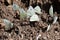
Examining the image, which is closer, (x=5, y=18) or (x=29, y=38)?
(x=29, y=38)

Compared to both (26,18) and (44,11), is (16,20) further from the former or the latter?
(44,11)

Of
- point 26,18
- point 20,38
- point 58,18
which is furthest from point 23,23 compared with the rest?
point 58,18

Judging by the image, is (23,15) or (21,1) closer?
(23,15)

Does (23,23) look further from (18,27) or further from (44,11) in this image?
(44,11)

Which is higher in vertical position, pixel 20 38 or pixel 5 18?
pixel 5 18

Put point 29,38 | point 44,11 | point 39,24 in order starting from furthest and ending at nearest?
point 44,11 → point 39,24 → point 29,38

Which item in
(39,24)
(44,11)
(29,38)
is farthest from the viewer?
(44,11)

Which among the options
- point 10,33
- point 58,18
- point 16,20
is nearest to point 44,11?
point 58,18

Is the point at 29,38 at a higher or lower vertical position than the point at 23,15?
lower
